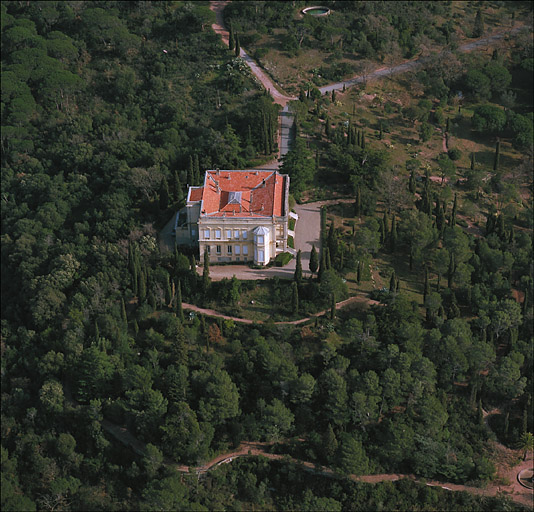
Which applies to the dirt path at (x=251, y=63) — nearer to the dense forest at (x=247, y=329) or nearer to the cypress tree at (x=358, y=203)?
the dense forest at (x=247, y=329)

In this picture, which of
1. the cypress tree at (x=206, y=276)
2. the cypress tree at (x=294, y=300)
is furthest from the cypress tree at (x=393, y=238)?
the cypress tree at (x=206, y=276)

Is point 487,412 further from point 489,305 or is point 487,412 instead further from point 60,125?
point 60,125

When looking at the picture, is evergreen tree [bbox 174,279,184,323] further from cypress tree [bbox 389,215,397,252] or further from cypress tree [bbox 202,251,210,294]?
cypress tree [bbox 389,215,397,252]

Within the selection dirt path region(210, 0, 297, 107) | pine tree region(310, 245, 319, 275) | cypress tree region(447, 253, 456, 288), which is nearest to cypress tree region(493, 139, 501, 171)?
cypress tree region(447, 253, 456, 288)

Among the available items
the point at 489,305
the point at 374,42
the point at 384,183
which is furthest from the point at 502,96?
the point at 489,305

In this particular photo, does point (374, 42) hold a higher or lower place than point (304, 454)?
higher

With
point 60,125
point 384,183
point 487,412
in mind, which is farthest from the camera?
point 60,125
